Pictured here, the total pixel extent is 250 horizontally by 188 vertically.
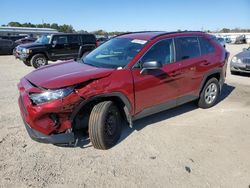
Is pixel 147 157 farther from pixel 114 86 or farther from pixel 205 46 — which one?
pixel 205 46

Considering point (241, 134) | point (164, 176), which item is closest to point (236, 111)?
point (241, 134)

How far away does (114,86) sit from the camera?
3.95 m

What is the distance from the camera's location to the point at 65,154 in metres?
3.92

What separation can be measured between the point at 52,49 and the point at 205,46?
33.7 feet

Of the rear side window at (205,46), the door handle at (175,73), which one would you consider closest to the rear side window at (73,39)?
the rear side window at (205,46)

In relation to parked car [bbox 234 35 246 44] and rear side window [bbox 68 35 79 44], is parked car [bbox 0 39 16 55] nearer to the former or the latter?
rear side window [bbox 68 35 79 44]

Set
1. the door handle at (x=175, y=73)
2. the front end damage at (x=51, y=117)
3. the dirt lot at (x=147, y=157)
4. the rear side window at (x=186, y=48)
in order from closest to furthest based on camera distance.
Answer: the dirt lot at (x=147, y=157), the front end damage at (x=51, y=117), the door handle at (x=175, y=73), the rear side window at (x=186, y=48)

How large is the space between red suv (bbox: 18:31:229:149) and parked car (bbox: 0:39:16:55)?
21.2 metres

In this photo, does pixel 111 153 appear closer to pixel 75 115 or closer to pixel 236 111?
pixel 75 115

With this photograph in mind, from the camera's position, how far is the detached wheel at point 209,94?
233 inches

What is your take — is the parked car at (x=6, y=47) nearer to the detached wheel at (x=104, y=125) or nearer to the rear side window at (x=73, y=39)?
the rear side window at (x=73, y=39)

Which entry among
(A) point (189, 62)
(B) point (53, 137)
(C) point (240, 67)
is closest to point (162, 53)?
(A) point (189, 62)

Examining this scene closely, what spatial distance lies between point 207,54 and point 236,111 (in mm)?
1483

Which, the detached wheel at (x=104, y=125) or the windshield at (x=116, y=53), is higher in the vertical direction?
the windshield at (x=116, y=53)
